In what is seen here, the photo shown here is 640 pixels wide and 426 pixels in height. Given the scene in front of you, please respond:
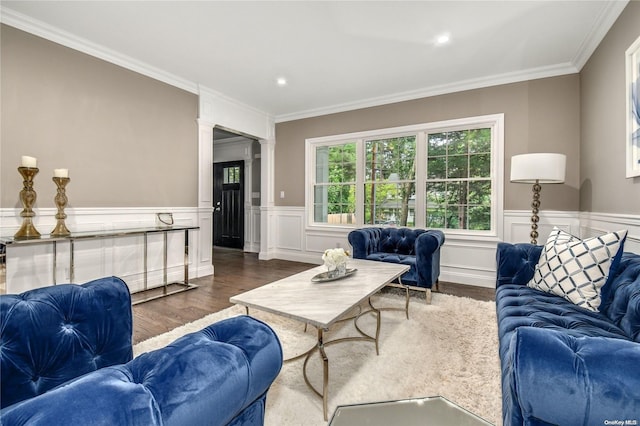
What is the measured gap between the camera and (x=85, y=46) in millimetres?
3166

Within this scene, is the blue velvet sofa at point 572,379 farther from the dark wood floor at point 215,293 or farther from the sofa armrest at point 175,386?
the dark wood floor at point 215,293

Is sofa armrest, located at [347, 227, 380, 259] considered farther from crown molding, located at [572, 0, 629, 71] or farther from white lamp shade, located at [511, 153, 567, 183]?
crown molding, located at [572, 0, 629, 71]

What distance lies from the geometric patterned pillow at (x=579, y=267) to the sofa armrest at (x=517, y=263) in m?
0.24

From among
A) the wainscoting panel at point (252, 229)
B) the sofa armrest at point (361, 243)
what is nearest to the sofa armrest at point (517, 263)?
the sofa armrest at point (361, 243)

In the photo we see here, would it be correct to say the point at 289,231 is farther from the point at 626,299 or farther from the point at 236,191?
the point at 626,299

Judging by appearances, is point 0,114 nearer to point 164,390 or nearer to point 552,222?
point 164,390

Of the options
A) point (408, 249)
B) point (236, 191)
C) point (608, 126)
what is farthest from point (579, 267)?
point (236, 191)

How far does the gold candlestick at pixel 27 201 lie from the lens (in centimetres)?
261

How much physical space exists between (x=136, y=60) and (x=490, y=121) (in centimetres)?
450

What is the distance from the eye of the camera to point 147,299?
3252mm

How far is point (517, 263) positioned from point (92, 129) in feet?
14.3

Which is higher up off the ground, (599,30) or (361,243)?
(599,30)

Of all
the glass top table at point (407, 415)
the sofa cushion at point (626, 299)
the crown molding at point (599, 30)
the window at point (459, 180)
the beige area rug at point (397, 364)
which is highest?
the crown molding at point (599, 30)

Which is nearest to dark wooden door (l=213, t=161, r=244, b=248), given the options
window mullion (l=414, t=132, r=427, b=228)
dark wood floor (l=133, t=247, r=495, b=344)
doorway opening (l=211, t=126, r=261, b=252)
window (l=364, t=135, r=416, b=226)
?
doorway opening (l=211, t=126, r=261, b=252)
